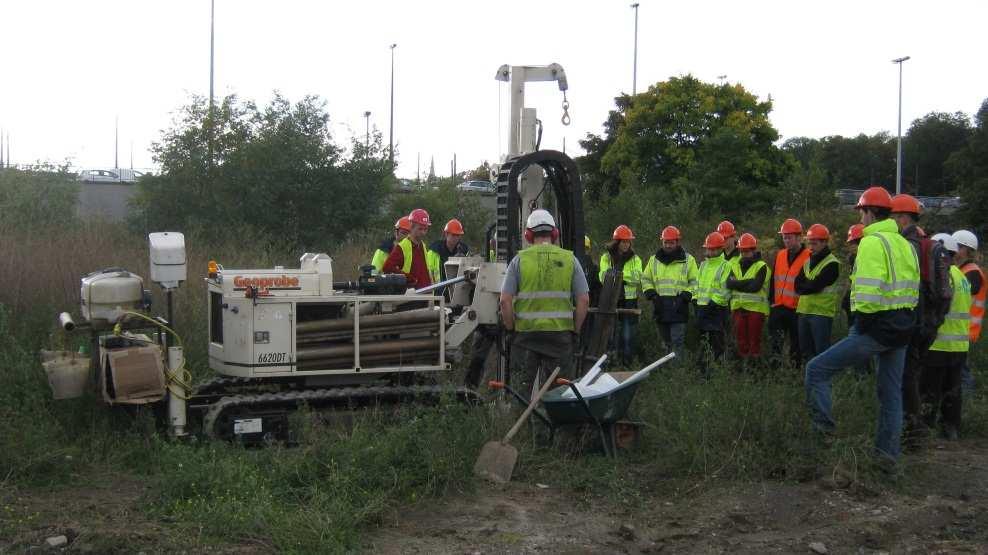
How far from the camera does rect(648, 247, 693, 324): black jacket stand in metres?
11.6

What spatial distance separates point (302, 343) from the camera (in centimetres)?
800

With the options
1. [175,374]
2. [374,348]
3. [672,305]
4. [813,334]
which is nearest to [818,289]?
[813,334]

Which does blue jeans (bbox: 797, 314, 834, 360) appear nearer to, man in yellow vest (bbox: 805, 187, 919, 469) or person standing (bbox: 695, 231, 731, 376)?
person standing (bbox: 695, 231, 731, 376)

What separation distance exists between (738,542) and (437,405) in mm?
2834

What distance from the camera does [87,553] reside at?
545 cm

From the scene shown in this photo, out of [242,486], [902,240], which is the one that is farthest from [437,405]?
[902,240]

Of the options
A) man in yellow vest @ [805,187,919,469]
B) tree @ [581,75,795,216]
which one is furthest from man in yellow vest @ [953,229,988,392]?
tree @ [581,75,795,216]

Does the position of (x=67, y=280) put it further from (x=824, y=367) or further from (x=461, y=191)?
(x=461, y=191)

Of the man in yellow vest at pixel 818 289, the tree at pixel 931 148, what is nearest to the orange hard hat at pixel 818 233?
the man in yellow vest at pixel 818 289

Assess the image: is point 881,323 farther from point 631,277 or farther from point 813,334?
point 631,277

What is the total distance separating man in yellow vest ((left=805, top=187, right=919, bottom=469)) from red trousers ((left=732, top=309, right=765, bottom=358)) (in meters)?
3.71

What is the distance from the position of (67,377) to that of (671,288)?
682 centimetres

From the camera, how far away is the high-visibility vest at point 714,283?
11.3 metres

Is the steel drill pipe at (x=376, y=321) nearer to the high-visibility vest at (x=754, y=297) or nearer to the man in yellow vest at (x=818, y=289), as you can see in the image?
the man in yellow vest at (x=818, y=289)
